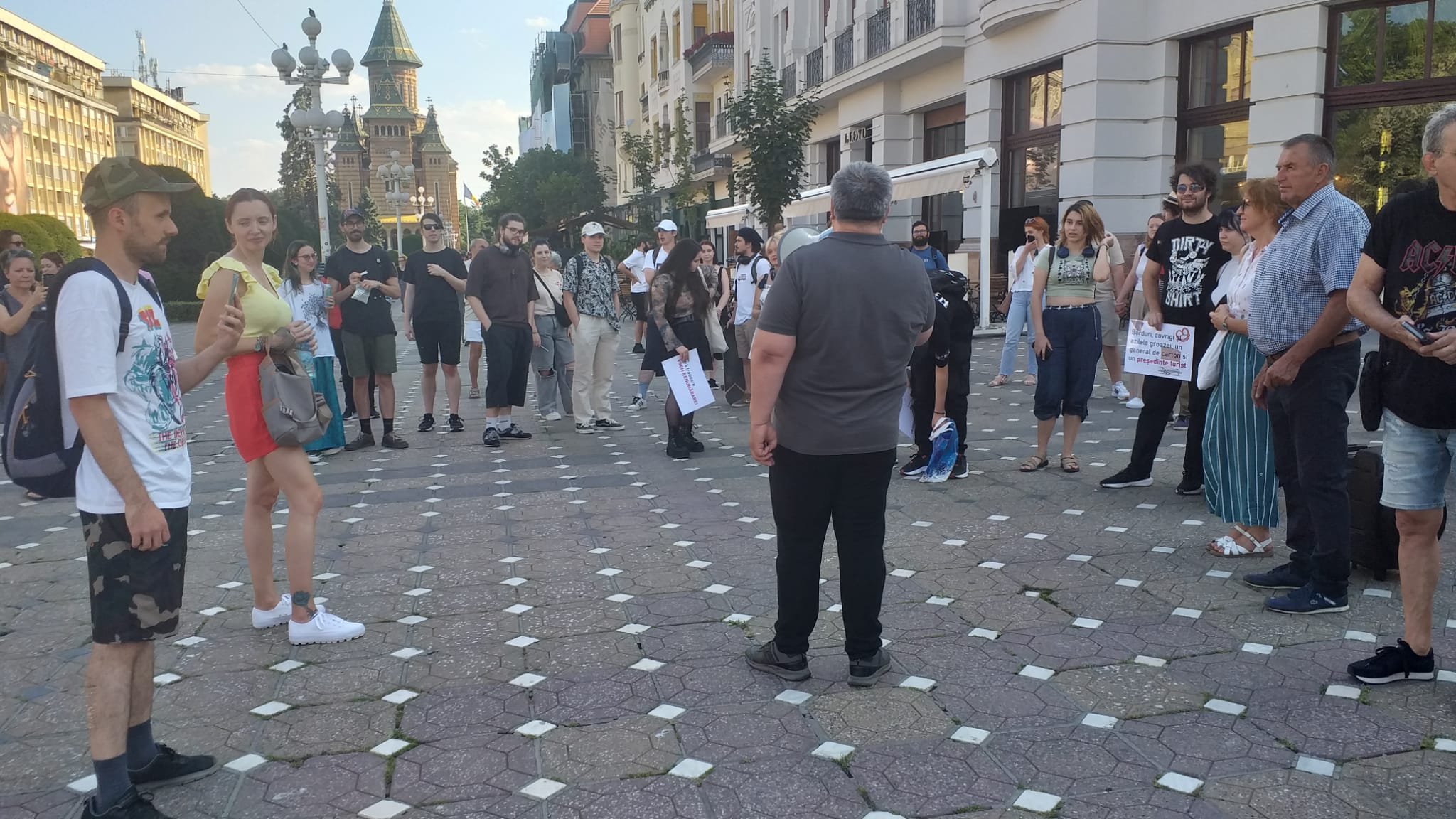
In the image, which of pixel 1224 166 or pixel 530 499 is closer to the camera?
pixel 530 499

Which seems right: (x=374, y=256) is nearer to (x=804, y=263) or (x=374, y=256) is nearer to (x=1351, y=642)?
(x=804, y=263)

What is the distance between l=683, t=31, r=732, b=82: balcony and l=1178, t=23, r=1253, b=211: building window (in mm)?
23837

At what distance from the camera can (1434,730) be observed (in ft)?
11.3

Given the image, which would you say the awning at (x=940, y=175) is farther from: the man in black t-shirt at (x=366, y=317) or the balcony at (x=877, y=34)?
the man in black t-shirt at (x=366, y=317)

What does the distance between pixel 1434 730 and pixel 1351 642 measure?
0.81 m

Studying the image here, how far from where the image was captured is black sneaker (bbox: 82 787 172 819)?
2988mm

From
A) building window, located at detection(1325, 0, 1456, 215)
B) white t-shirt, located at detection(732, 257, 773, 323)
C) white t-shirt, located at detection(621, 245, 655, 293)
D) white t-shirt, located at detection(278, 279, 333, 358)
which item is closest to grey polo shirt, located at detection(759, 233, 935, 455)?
white t-shirt, located at detection(278, 279, 333, 358)

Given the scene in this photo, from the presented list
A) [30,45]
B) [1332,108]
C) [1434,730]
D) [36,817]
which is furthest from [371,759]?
[30,45]

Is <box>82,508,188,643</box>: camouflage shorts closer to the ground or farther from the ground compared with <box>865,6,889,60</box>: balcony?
closer to the ground

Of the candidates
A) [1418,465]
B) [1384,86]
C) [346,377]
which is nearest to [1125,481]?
[1418,465]

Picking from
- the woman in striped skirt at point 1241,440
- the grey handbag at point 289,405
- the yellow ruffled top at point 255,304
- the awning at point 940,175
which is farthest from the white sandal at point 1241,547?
the awning at point 940,175

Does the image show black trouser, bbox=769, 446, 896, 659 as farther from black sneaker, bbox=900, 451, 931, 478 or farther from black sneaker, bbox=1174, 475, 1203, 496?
black sneaker, bbox=900, 451, 931, 478

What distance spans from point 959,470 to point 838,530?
3.70m

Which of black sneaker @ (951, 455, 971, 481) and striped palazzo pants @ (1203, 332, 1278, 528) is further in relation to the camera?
black sneaker @ (951, 455, 971, 481)
